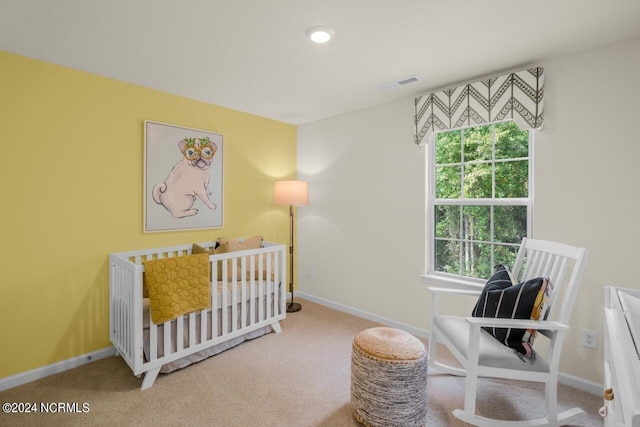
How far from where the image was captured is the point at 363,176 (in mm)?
3322

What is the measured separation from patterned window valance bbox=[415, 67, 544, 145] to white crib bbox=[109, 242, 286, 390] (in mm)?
1861

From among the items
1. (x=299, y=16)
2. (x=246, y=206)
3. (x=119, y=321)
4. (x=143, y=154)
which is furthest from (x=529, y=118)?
(x=119, y=321)

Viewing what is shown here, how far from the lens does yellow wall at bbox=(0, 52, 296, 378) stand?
2.08 metres

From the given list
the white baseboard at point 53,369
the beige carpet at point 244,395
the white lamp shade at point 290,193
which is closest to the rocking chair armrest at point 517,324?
the beige carpet at point 244,395

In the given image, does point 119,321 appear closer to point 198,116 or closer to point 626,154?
point 198,116

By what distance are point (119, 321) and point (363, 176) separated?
100 inches

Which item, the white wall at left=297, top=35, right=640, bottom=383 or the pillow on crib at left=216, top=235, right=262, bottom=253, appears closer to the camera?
the white wall at left=297, top=35, right=640, bottom=383

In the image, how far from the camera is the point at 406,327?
298cm

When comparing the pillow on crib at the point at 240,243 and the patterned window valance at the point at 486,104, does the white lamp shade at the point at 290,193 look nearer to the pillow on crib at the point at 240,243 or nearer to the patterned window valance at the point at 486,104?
the pillow on crib at the point at 240,243

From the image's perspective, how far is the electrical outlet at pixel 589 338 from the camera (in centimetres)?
203

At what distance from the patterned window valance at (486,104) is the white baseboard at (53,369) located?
3229 millimetres

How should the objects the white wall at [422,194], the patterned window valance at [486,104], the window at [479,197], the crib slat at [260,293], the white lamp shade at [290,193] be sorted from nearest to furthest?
the white wall at [422,194] → the patterned window valance at [486,104] → the window at [479,197] → the crib slat at [260,293] → the white lamp shade at [290,193]

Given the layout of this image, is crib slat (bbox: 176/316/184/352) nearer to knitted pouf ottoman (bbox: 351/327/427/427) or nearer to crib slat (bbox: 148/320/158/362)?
crib slat (bbox: 148/320/158/362)

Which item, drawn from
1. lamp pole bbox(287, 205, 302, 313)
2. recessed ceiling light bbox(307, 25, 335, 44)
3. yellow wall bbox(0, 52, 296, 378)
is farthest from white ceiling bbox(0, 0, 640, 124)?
lamp pole bbox(287, 205, 302, 313)
